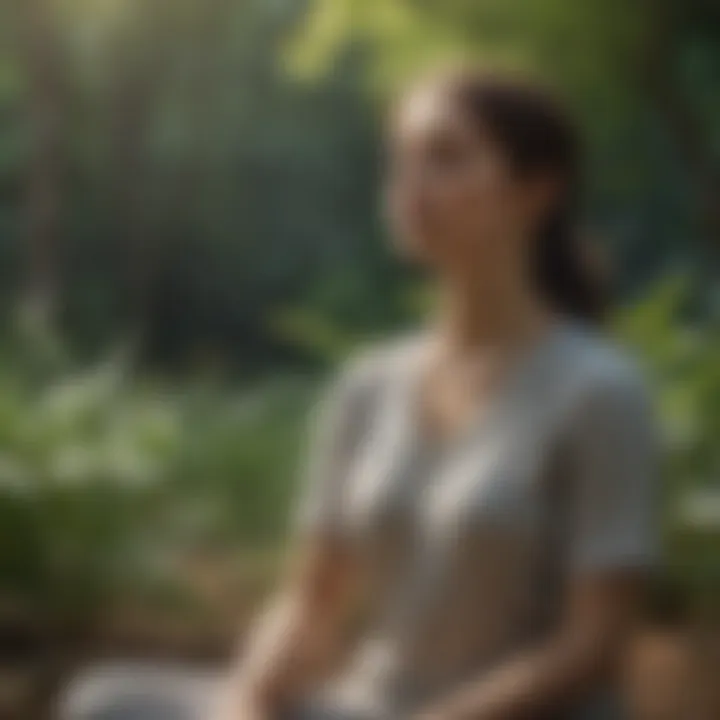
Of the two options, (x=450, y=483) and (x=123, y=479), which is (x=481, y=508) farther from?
(x=123, y=479)

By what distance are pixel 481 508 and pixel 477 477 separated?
0.02 m

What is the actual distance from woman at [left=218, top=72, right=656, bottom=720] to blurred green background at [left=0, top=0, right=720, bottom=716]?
0.03 metres

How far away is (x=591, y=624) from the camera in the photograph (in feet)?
2.79

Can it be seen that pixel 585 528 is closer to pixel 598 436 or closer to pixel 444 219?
pixel 598 436

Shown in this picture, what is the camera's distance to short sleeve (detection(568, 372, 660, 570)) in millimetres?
837

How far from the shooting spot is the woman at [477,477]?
84 centimetres

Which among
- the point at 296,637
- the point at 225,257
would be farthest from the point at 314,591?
the point at 225,257

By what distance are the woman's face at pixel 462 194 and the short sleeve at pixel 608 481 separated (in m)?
0.12

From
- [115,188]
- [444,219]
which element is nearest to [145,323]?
[115,188]

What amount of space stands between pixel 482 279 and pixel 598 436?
0.13m

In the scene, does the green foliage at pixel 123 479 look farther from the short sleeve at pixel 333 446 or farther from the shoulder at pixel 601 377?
the shoulder at pixel 601 377

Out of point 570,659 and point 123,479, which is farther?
point 123,479

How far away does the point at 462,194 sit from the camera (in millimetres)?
879

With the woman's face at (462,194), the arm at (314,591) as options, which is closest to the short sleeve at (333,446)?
the arm at (314,591)
